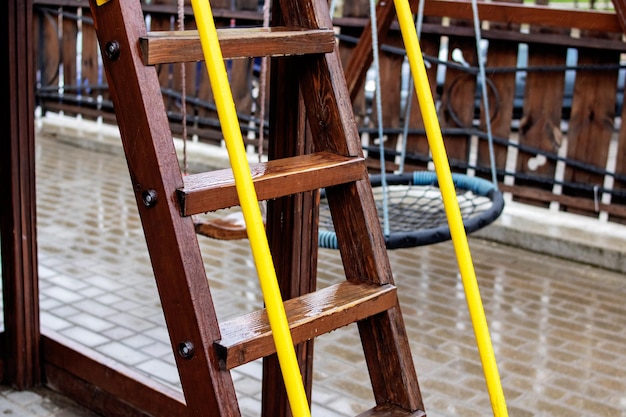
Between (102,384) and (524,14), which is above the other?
(524,14)

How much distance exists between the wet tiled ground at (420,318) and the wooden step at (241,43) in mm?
1755

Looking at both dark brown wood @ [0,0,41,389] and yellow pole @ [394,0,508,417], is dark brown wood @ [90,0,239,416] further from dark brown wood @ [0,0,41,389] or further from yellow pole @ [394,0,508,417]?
dark brown wood @ [0,0,41,389]

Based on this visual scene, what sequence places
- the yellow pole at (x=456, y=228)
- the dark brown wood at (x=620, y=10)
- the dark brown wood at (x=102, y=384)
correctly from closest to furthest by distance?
the yellow pole at (x=456, y=228), the dark brown wood at (x=102, y=384), the dark brown wood at (x=620, y=10)

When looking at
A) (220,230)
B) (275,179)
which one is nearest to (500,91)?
(220,230)

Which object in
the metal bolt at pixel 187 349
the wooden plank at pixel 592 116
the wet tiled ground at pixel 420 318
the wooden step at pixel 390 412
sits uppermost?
the wooden plank at pixel 592 116

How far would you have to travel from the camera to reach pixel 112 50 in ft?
6.61

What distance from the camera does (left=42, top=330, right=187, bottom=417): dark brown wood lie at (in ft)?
10.6

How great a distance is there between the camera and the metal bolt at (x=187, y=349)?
2.00 metres

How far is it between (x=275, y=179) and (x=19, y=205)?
1.75 m

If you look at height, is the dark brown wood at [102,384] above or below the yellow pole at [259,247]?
below

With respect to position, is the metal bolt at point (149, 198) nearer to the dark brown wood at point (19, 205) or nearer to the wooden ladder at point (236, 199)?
the wooden ladder at point (236, 199)

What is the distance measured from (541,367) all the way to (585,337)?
0.52 metres

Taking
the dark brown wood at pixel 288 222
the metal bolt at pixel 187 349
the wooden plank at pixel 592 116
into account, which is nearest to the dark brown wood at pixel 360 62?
the wooden plank at pixel 592 116

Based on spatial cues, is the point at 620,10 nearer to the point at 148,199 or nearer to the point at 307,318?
the point at 307,318
